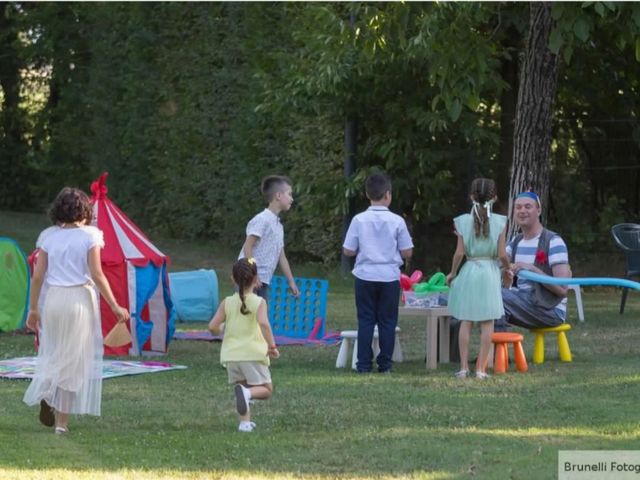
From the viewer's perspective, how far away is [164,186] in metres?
25.3

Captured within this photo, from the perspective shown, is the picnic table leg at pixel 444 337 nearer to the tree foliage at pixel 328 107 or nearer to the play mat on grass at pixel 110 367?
the play mat on grass at pixel 110 367

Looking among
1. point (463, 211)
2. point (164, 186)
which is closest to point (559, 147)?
point (463, 211)

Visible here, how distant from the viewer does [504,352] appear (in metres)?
10.4

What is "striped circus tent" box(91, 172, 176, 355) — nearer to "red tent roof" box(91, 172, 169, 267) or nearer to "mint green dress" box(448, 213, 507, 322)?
"red tent roof" box(91, 172, 169, 267)

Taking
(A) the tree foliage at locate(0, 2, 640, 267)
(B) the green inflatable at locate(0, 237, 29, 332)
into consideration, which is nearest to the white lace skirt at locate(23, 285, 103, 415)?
(A) the tree foliage at locate(0, 2, 640, 267)

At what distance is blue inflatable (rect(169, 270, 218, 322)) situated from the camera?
15.1m

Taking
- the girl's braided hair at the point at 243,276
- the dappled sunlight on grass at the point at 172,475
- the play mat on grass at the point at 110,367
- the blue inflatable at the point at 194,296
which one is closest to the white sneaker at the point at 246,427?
the girl's braided hair at the point at 243,276

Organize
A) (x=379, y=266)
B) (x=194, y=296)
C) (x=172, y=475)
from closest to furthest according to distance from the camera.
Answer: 1. (x=172, y=475)
2. (x=379, y=266)
3. (x=194, y=296)

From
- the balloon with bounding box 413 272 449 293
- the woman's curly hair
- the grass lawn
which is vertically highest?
the woman's curly hair

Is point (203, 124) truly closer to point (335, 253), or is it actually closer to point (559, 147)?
point (335, 253)

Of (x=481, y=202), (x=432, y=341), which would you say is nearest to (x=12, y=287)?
(x=432, y=341)

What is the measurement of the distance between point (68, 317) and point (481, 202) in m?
3.56

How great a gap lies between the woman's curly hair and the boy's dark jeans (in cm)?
307

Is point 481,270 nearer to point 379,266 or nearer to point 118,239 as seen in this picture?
point 379,266
